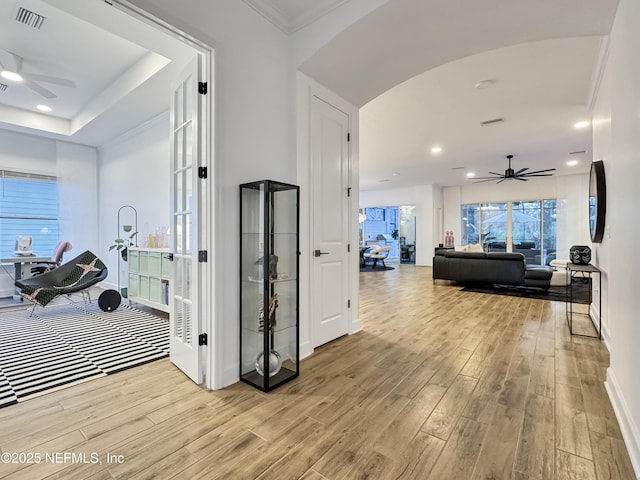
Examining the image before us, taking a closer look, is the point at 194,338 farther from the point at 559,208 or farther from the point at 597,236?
the point at 559,208

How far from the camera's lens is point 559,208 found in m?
9.48

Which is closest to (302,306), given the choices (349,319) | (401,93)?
(349,319)

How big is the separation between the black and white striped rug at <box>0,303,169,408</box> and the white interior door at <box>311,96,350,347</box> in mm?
1549

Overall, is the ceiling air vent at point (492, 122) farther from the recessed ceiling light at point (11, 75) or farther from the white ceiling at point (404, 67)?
the recessed ceiling light at point (11, 75)

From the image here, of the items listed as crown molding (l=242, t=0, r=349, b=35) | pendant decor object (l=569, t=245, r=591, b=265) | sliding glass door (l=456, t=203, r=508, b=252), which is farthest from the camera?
sliding glass door (l=456, t=203, r=508, b=252)

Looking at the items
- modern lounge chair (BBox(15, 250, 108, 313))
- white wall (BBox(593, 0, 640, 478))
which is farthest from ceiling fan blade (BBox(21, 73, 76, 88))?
white wall (BBox(593, 0, 640, 478))

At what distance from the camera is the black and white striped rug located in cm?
232

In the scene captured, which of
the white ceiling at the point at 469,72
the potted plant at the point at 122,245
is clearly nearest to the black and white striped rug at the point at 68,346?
the potted plant at the point at 122,245

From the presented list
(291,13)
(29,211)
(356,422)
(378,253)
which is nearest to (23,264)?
(29,211)

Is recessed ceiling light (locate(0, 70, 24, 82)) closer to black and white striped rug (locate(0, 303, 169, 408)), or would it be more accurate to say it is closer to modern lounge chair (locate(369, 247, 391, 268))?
black and white striped rug (locate(0, 303, 169, 408))

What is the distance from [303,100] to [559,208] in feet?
33.1

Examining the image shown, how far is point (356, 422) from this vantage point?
179 centimetres

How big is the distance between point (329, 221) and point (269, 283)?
1.12m

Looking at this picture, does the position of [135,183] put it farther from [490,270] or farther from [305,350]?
[490,270]
